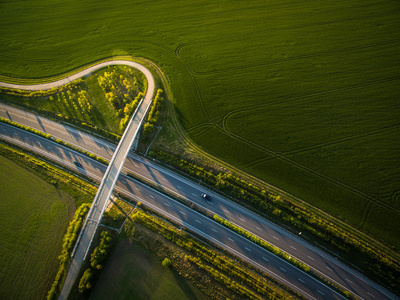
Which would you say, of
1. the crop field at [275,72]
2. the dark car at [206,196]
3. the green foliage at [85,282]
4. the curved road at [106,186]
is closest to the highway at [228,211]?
the dark car at [206,196]

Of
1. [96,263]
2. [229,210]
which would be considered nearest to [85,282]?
[96,263]

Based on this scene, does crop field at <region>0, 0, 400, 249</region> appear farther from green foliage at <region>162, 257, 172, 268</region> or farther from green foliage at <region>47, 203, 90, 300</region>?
green foliage at <region>47, 203, 90, 300</region>

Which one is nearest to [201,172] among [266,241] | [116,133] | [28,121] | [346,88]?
[266,241]

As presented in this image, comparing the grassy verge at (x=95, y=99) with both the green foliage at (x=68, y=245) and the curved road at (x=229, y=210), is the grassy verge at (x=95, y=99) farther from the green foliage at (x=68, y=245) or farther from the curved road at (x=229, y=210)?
the green foliage at (x=68, y=245)

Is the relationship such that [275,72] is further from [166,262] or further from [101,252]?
[101,252]

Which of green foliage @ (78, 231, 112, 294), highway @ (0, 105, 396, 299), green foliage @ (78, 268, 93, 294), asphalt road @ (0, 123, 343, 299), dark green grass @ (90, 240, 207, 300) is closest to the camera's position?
green foliage @ (78, 268, 93, 294)

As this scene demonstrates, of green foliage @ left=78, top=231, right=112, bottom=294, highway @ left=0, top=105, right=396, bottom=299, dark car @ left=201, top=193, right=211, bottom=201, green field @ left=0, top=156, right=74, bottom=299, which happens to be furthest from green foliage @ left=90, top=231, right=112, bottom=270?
dark car @ left=201, top=193, right=211, bottom=201
